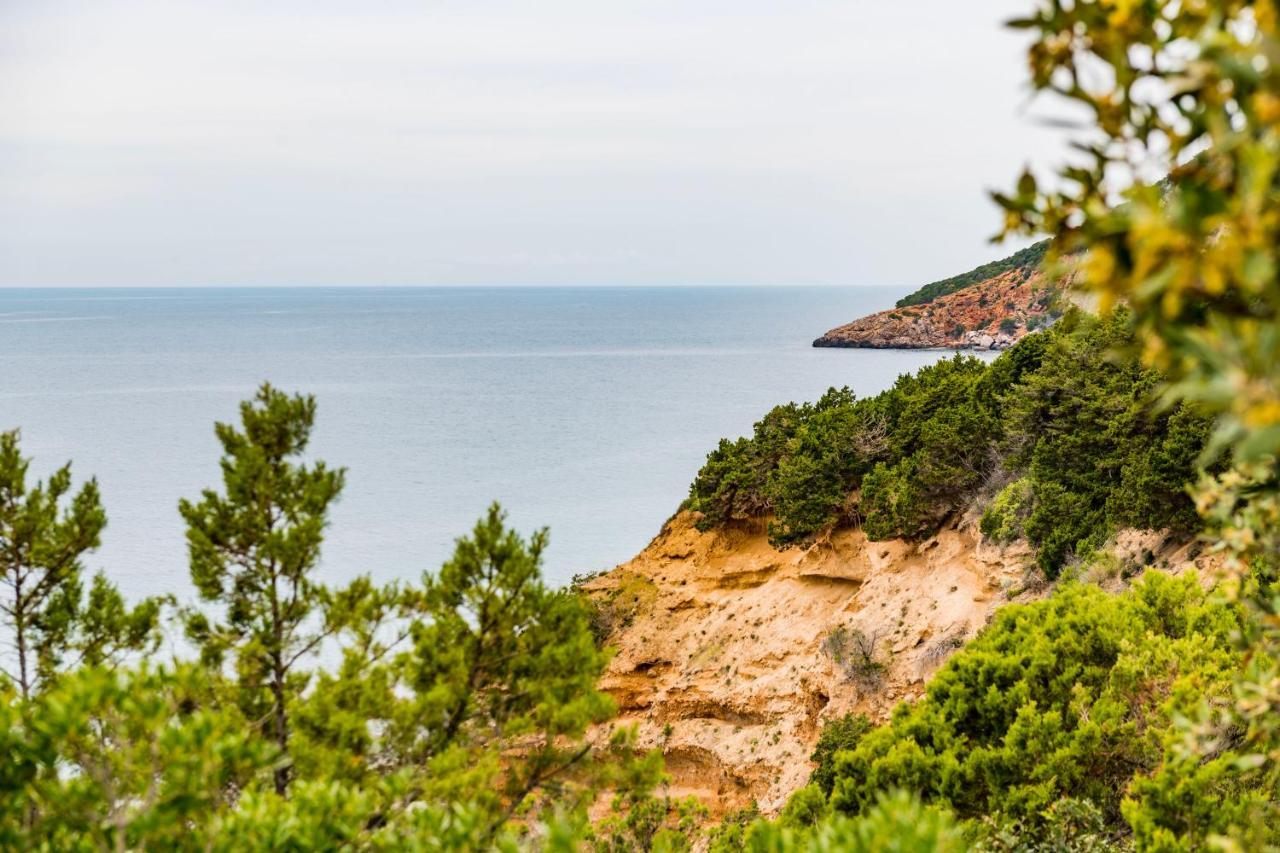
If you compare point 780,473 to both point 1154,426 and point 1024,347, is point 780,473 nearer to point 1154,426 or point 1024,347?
point 1024,347

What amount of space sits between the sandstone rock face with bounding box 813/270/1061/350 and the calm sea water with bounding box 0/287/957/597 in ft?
18.8

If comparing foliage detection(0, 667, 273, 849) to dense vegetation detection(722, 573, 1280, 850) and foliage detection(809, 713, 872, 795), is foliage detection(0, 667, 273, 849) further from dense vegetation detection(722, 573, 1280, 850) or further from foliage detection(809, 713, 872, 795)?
foliage detection(809, 713, 872, 795)

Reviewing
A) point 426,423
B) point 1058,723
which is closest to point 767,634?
point 1058,723

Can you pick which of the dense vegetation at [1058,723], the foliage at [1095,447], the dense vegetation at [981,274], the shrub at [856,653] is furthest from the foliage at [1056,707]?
the dense vegetation at [981,274]

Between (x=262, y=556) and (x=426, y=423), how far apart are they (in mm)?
65244

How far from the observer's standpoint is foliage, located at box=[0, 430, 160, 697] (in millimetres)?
11812

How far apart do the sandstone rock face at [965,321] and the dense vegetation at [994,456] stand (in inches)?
2675

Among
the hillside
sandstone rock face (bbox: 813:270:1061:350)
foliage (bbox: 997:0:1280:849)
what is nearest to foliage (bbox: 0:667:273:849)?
foliage (bbox: 997:0:1280:849)

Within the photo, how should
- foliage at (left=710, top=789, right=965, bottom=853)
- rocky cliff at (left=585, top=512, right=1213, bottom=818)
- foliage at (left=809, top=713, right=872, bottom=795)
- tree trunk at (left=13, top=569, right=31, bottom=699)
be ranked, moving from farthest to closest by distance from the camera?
1. rocky cliff at (left=585, top=512, right=1213, bottom=818)
2. foliage at (left=809, top=713, right=872, bottom=795)
3. tree trunk at (left=13, top=569, right=31, bottom=699)
4. foliage at (left=710, top=789, right=965, bottom=853)

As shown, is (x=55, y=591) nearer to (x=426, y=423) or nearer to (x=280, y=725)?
(x=280, y=725)

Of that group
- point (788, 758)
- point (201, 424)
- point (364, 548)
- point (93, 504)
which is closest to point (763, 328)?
point (201, 424)

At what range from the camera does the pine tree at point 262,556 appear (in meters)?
10.5

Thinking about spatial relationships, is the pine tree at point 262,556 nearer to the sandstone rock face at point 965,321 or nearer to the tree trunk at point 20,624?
the tree trunk at point 20,624

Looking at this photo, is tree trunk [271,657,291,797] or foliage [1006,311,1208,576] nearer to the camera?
tree trunk [271,657,291,797]
